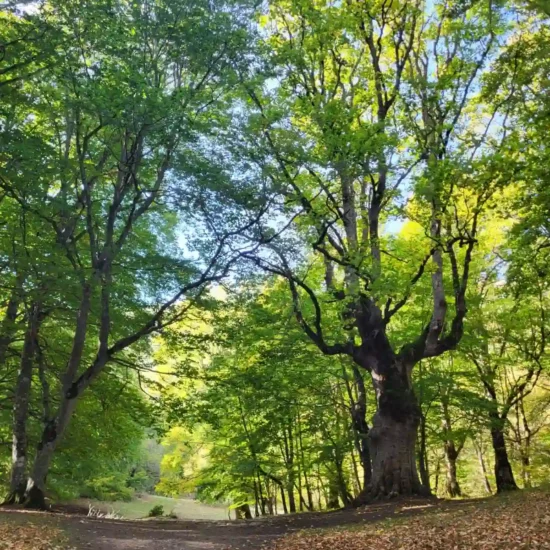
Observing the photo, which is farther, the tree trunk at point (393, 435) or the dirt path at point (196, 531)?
the tree trunk at point (393, 435)

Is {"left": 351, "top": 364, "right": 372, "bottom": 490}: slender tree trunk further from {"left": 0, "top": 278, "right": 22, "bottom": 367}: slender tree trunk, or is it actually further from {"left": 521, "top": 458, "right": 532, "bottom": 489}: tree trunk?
{"left": 0, "top": 278, "right": 22, "bottom": 367}: slender tree trunk

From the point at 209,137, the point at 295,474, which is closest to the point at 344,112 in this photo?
the point at 209,137

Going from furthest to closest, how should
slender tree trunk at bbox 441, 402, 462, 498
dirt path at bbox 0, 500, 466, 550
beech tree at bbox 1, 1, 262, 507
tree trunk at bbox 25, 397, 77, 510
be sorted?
slender tree trunk at bbox 441, 402, 462, 498, tree trunk at bbox 25, 397, 77, 510, beech tree at bbox 1, 1, 262, 507, dirt path at bbox 0, 500, 466, 550

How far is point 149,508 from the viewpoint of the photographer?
29672 mm

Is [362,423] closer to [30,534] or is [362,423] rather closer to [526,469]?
[526,469]

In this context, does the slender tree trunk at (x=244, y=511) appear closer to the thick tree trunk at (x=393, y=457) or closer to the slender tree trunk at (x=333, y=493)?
the slender tree trunk at (x=333, y=493)

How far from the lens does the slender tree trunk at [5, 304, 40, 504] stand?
39.3 feet

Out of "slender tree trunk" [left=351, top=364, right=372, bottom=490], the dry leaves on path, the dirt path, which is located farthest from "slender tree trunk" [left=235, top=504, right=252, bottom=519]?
the dry leaves on path

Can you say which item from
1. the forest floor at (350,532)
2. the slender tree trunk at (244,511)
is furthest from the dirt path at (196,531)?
the slender tree trunk at (244,511)

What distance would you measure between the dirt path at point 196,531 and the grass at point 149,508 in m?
12.5

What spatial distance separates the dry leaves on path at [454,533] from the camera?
5676mm

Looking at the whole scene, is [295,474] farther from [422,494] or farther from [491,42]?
[491,42]

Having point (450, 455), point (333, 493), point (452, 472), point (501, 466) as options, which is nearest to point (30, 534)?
point (501, 466)

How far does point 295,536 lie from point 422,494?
4043 mm
